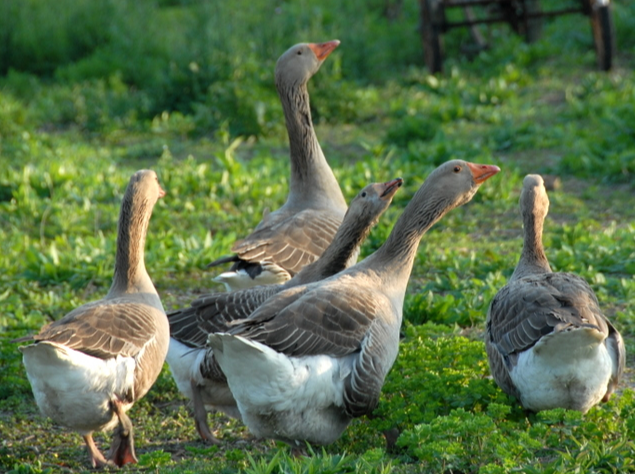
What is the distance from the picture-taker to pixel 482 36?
1450cm

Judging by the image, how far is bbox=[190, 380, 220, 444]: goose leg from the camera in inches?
175

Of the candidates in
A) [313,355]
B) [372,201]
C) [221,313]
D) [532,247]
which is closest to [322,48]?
[372,201]

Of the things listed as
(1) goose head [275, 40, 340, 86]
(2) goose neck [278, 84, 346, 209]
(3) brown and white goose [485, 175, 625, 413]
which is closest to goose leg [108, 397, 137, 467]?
(3) brown and white goose [485, 175, 625, 413]

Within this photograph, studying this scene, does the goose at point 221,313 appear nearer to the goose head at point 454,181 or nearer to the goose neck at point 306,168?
the goose head at point 454,181

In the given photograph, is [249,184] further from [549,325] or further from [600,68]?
[600,68]

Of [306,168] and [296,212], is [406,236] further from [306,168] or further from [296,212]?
[306,168]

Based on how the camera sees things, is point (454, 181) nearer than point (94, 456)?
No

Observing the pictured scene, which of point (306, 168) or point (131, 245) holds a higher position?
point (131, 245)

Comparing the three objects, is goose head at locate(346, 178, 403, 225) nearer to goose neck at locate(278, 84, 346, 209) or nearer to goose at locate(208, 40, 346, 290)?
goose at locate(208, 40, 346, 290)

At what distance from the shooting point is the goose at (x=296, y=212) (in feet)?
17.7

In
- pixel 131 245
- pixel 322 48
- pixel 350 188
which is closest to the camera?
pixel 131 245

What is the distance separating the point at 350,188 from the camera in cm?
832

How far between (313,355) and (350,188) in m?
4.59

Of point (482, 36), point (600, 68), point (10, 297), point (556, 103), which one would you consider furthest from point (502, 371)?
point (482, 36)
